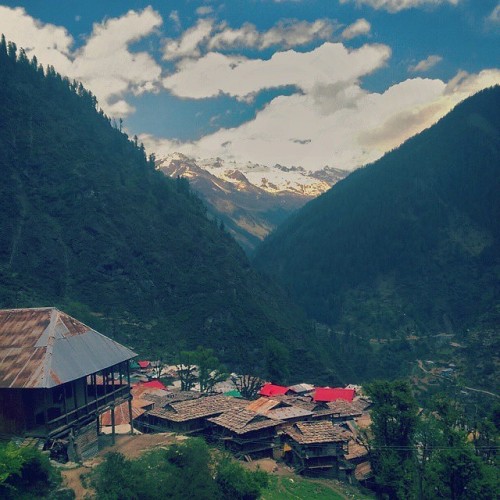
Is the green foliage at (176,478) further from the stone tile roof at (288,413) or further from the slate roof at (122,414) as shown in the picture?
the stone tile roof at (288,413)

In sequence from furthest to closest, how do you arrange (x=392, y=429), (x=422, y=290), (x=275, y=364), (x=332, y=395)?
(x=422, y=290) < (x=275, y=364) < (x=332, y=395) < (x=392, y=429)

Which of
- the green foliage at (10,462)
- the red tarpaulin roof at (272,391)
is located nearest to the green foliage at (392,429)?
the red tarpaulin roof at (272,391)

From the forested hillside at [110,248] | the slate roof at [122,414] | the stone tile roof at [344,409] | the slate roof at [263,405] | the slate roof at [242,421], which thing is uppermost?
the forested hillside at [110,248]

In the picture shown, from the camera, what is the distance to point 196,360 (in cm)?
7394

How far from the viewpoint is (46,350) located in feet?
93.9

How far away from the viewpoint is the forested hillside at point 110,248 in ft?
318

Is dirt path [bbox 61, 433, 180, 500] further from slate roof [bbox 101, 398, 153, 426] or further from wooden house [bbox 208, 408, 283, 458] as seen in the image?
slate roof [bbox 101, 398, 153, 426]

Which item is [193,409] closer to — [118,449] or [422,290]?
[118,449]

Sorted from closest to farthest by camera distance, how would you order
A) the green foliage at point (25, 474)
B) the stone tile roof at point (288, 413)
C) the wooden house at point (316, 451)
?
1. the green foliage at point (25, 474)
2. the wooden house at point (316, 451)
3. the stone tile roof at point (288, 413)

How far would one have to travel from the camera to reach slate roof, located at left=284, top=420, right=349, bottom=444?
40.1m

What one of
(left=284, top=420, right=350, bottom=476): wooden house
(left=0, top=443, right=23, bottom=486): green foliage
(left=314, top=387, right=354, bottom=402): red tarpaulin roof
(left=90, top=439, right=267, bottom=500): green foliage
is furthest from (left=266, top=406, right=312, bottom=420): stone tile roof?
(left=0, top=443, right=23, bottom=486): green foliage

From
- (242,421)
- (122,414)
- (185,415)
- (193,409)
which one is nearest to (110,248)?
(122,414)

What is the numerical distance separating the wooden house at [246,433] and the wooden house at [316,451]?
1.97 m

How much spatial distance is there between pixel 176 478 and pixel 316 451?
61.8 feet
